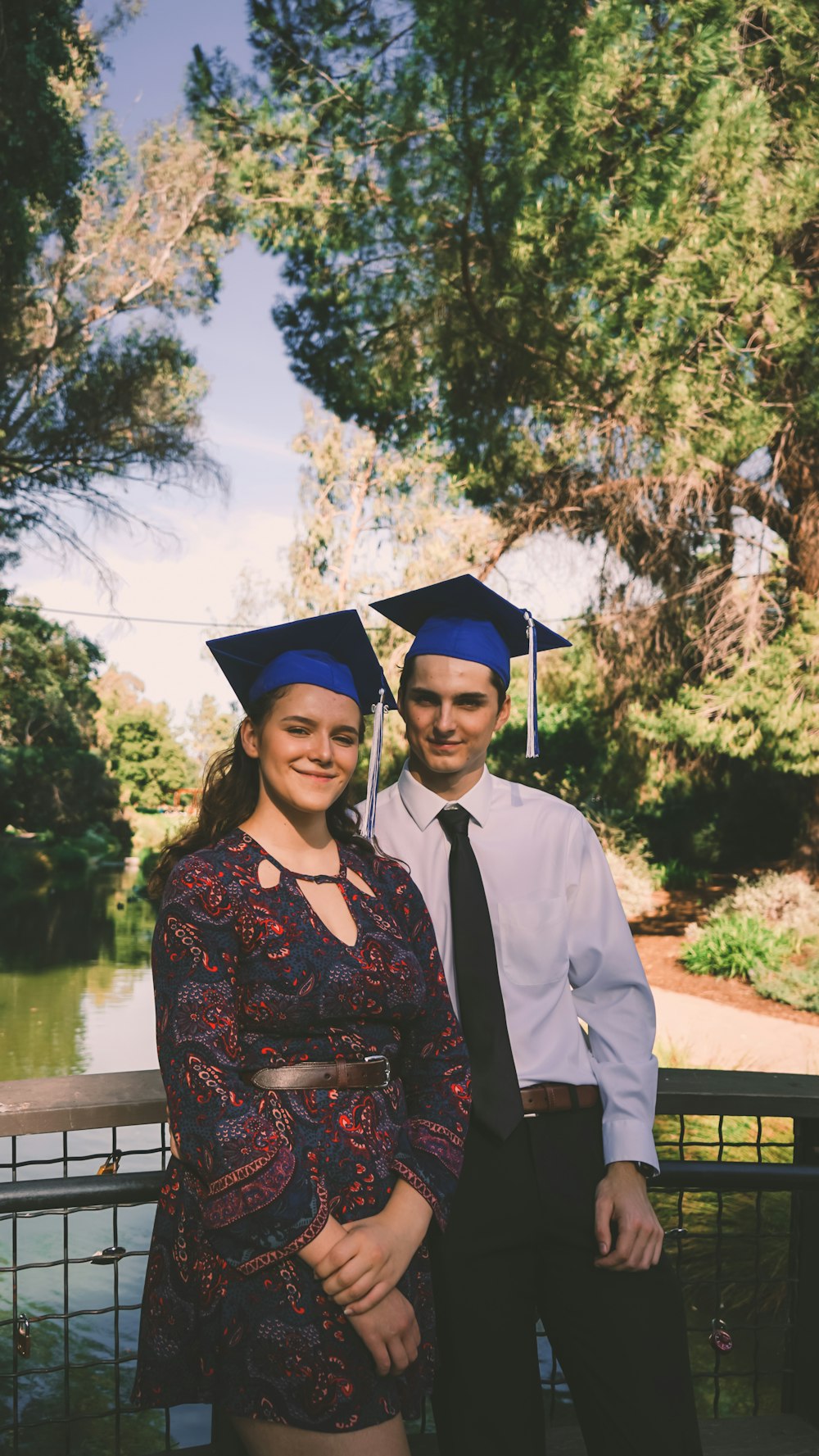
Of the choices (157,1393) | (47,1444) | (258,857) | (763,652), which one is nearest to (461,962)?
(258,857)

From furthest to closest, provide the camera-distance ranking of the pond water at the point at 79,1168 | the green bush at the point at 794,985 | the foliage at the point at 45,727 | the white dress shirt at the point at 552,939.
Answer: the foliage at the point at 45,727
the green bush at the point at 794,985
the pond water at the point at 79,1168
the white dress shirt at the point at 552,939

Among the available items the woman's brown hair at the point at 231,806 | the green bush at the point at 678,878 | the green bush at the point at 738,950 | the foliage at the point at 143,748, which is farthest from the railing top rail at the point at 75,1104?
the foliage at the point at 143,748

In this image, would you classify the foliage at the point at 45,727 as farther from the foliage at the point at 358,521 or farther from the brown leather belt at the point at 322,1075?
the brown leather belt at the point at 322,1075

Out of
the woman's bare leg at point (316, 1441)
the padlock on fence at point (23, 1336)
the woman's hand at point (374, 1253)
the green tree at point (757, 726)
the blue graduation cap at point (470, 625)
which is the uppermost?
the green tree at point (757, 726)

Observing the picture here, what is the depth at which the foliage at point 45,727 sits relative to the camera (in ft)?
81.6

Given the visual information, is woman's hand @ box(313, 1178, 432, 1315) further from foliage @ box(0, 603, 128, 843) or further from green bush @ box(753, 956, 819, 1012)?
foliage @ box(0, 603, 128, 843)

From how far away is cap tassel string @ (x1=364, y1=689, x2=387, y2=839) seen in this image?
2033 mm

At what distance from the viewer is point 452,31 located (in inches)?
340

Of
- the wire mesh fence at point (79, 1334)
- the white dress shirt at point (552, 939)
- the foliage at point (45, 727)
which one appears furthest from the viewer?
the foliage at point (45, 727)

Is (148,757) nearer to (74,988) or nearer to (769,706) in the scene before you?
(74,988)

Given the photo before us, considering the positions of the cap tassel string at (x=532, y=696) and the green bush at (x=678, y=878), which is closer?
the cap tassel string at (x=532, y=696)

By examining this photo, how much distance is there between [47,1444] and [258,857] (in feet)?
14.3

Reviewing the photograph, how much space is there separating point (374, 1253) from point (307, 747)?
742mm

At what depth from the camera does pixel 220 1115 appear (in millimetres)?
1524
